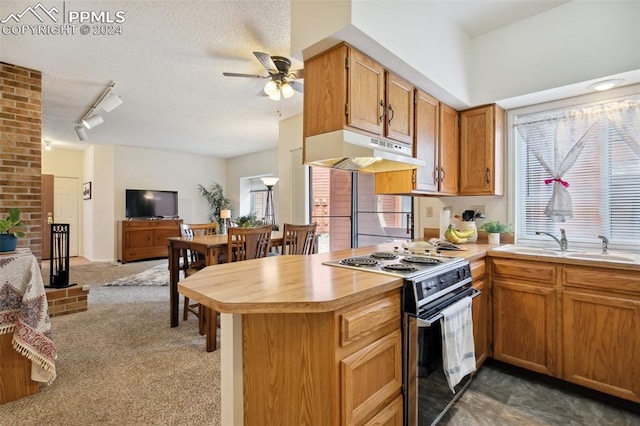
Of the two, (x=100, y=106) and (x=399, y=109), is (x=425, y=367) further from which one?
(x=100, y=106)

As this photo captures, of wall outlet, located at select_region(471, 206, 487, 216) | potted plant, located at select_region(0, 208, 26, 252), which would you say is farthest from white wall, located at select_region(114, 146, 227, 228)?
wall outlet, located at select_region(471, 206, 487, 216)

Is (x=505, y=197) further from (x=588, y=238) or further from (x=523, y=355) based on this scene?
(x=523, y=355)

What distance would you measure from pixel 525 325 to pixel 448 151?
1536 millimetres

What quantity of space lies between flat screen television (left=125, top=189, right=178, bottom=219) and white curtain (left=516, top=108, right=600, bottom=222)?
7461mm

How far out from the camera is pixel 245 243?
2.82m

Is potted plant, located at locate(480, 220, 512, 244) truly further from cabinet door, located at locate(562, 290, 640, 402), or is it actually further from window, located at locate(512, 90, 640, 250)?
cabinet door, located at locate(562, 290, 640, 402)

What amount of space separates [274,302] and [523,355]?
6.98 ft

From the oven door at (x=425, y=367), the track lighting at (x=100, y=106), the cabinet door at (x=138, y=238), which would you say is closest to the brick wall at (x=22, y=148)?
the track lighting at (x=100, y=106)

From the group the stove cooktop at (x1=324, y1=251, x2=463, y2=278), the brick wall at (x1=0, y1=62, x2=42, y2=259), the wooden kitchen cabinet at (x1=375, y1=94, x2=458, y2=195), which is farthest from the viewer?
the brick wall at (x1=0, y1=62, x2=42, y2=259)

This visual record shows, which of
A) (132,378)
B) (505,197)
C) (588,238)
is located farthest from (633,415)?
(132,378)

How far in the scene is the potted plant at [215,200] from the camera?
8.20 m

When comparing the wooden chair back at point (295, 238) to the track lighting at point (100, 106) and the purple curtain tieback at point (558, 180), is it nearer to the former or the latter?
the purple curtain tieback at point (558, 180)

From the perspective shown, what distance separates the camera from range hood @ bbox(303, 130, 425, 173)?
1753 mm

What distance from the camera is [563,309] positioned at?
6.65 feet
